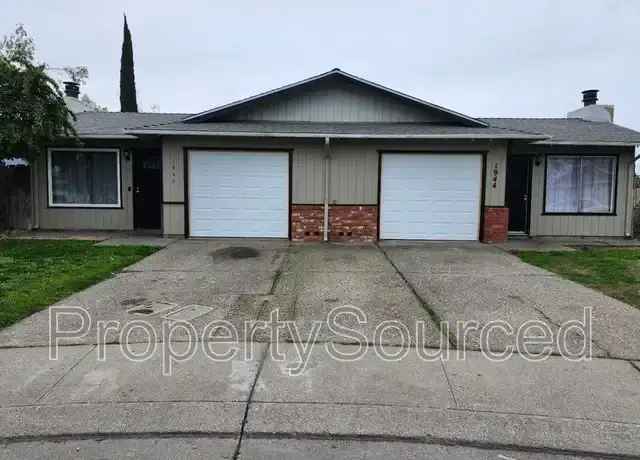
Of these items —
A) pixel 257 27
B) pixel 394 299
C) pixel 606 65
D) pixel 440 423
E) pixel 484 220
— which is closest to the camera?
pixel 440 423

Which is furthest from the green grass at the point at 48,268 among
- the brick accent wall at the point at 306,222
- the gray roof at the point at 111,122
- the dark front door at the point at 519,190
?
the dark front door at the point at 519,190

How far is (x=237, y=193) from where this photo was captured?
453 inches

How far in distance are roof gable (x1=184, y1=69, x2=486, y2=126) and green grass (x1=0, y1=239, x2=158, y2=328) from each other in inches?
184

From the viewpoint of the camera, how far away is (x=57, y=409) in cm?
321

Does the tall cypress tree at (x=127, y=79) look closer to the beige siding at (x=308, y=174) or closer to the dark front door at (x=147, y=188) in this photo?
the dark front door at (x=147, y=188)

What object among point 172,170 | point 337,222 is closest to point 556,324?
point 337,222

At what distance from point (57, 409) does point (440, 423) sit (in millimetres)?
2640

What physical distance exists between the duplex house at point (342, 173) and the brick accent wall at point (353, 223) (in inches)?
1.0

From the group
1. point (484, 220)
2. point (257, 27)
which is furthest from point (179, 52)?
point (484, 220)

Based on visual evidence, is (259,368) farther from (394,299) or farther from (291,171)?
(291,171)

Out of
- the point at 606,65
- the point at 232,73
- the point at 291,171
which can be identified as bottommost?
the point at 291,171

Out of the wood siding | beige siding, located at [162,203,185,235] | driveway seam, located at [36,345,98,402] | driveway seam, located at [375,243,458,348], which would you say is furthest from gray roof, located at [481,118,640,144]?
driveway seam, located at [36,345,98,402]

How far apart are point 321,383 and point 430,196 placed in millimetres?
8614

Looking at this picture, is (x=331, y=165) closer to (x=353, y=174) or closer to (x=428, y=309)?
(x=353, y=174)
